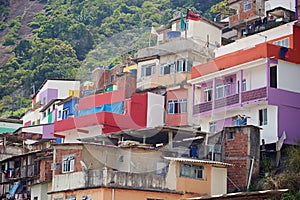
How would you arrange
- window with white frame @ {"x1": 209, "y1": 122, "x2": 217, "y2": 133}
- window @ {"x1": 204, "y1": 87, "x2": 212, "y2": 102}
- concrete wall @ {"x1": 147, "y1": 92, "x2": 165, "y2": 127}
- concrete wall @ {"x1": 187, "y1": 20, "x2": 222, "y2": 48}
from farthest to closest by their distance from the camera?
concrete wall @ {"x1": 187, "y1": 20, "x2": 222, "y2": 48}
concrete wall @ {"x1": 147, "y1": 92, "x2": 165, "y2": 127}
window @ {"x1": 204, "y1": 87, "x2": 212, "y2": 102}
window with white frame @ {"x1": 209, "y1": 122, "x2": 217, "y2": 133}

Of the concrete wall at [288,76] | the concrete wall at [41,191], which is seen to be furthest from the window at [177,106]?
the concrete wall at [41,191]

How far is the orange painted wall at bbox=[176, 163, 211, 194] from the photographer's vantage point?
3316cm

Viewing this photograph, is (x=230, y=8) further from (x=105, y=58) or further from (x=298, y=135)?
(x=298, y=135)

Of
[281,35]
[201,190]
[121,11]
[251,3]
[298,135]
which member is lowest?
[201,190]

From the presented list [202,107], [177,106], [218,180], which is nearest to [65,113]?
[177,106]

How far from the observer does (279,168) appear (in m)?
34.9

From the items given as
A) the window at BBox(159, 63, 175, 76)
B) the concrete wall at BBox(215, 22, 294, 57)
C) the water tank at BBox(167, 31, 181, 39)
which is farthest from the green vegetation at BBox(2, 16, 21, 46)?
the concrete wall at BBox(215, 22, 294, 57)

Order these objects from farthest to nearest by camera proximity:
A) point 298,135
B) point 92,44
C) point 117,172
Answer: point 92,44 < point 298,135 < point 117,172

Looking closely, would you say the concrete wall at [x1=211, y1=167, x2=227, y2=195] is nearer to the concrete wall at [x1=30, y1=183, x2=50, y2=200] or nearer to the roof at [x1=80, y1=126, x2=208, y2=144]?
the roof at [x1=80, y1=126, x2=208, y2=144]

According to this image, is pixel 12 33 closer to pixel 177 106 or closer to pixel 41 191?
pixel 177 106

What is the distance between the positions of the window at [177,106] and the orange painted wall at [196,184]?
10.8 meters

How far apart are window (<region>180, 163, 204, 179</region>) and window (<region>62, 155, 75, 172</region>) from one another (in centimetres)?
507

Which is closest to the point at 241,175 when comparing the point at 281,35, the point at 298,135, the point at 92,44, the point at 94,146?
the point at 298,135

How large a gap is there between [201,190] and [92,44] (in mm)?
59860
